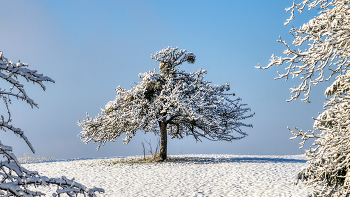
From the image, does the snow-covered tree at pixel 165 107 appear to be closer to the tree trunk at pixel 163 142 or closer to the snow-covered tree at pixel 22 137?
the tree trunk at pixel 163 142

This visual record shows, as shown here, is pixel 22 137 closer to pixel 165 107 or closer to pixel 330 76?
pixel 330 76

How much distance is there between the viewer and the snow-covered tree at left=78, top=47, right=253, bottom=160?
12.8 meters

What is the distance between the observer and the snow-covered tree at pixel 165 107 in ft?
41.8

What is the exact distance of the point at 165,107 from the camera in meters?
12.2

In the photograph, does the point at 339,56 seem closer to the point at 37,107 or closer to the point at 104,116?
the point at 37,107

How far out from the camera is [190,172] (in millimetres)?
10383

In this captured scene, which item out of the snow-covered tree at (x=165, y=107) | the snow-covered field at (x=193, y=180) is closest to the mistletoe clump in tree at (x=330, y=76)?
the snow-covered field at (x=193, y=180)

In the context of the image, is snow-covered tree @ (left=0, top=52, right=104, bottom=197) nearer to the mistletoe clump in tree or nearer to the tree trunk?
the mistletoe clump in tree

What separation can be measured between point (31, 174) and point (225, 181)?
23.0 feet

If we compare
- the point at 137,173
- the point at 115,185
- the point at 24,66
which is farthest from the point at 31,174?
the point at 137,173

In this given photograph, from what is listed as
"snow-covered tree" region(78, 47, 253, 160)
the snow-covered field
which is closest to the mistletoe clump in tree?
the snow-covered field

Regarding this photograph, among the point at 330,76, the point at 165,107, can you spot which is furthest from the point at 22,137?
the point at 165,107

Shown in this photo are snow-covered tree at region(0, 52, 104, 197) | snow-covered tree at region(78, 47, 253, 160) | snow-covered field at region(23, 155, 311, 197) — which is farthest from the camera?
snow-covered tree at region(78, 47, 253, 160)

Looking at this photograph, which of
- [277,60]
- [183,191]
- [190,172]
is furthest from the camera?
[190,172]
